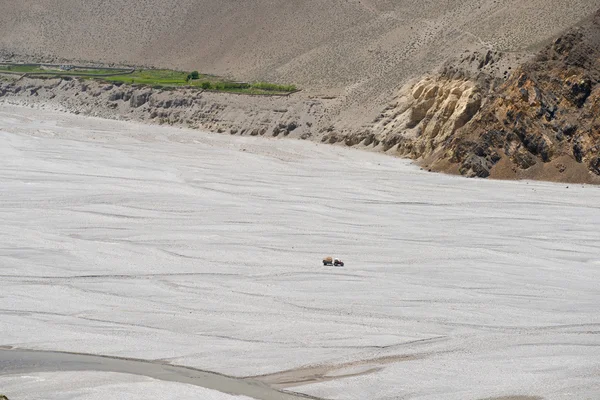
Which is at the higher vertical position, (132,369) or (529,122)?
(529,122)

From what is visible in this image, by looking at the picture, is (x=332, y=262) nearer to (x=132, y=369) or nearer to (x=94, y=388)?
(x=132, y=369)

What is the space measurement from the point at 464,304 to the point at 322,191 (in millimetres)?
17907

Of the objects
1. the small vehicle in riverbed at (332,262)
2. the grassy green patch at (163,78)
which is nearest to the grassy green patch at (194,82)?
the grassy green patch at (163,78)

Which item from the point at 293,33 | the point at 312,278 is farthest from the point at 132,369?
the point at 293,33

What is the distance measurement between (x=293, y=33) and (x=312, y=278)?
71.0m

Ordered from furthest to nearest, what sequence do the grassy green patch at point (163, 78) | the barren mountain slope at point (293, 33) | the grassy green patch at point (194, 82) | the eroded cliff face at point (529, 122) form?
the grassy green patch at point (163, 78) → the grassy green patch at point (194, 82) → the barren mountain slope at point (293, 33) → the eroded cliff face at point (529, 122)

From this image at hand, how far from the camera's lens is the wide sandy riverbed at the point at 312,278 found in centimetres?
2066

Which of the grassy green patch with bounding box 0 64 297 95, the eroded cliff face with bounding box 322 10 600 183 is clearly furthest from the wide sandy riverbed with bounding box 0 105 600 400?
the grassy green patch with bounding box 0 64 297 95

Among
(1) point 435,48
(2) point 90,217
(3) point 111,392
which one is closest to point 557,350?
(3) point 111,392

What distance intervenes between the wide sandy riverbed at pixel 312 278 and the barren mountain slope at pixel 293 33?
24.5 m

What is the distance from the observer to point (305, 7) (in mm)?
101500

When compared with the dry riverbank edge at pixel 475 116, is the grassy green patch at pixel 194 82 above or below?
above

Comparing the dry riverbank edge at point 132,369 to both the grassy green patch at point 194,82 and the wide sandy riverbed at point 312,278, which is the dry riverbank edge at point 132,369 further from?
the grassy green patch at point 194,82

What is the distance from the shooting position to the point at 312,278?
2711cm
